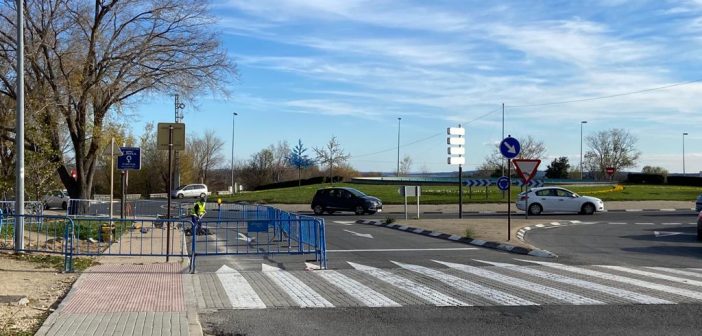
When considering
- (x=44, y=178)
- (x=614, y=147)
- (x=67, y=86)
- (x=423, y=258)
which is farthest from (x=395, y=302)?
(x=614, y=147)

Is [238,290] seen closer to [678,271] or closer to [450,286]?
[450,286]

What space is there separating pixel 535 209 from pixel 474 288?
24347 millimetres

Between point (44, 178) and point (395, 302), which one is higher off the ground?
point (44, 178)

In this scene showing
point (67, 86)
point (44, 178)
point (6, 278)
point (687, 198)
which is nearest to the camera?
point (6, 278)

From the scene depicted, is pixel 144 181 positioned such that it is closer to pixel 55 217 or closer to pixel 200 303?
pixel 55 217

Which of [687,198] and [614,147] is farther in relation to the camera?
[614,147]

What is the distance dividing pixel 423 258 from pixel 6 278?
810cm

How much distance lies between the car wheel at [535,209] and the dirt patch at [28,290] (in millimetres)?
25738

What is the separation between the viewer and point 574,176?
9450 cm

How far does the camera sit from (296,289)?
10.1 meters

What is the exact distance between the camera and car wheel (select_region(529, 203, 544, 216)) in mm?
33250

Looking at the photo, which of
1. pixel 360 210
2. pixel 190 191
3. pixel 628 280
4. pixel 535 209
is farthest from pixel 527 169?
pixel 190 191

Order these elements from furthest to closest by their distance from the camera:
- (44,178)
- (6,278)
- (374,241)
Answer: (44,178) → (374,241) → (6,278)

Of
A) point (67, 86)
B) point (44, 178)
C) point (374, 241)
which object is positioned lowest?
point (374, 241)
